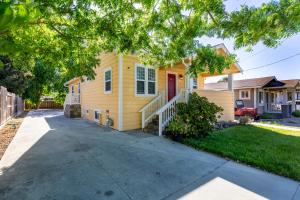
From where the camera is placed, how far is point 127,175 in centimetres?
379

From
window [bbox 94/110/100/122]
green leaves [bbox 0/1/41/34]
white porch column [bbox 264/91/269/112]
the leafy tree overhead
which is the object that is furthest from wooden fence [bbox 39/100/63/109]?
green leaves [bbox 0/1/41/34]

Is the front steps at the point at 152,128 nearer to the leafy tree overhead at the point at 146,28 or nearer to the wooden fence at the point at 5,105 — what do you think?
the leafy tree overhead at the point at 146,28

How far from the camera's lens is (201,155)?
523cm

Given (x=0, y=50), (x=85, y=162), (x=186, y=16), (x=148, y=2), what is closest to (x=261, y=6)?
(x=186, y=16)

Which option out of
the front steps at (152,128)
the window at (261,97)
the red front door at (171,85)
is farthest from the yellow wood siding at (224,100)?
the window at (261,97)

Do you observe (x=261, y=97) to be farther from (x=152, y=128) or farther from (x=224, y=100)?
(x=152, y=128)

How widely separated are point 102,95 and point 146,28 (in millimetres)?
5519

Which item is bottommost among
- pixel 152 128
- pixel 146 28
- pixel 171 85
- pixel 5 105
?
pixel 152 128

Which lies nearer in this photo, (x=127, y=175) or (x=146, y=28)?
(x=127, y=175)

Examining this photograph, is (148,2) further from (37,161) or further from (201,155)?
(37,161)

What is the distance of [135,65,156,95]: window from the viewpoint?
29.5 ft

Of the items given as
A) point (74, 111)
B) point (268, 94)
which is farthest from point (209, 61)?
point (268, 94)

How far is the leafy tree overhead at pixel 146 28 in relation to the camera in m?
4.49

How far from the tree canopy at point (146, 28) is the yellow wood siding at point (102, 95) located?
2428mm
